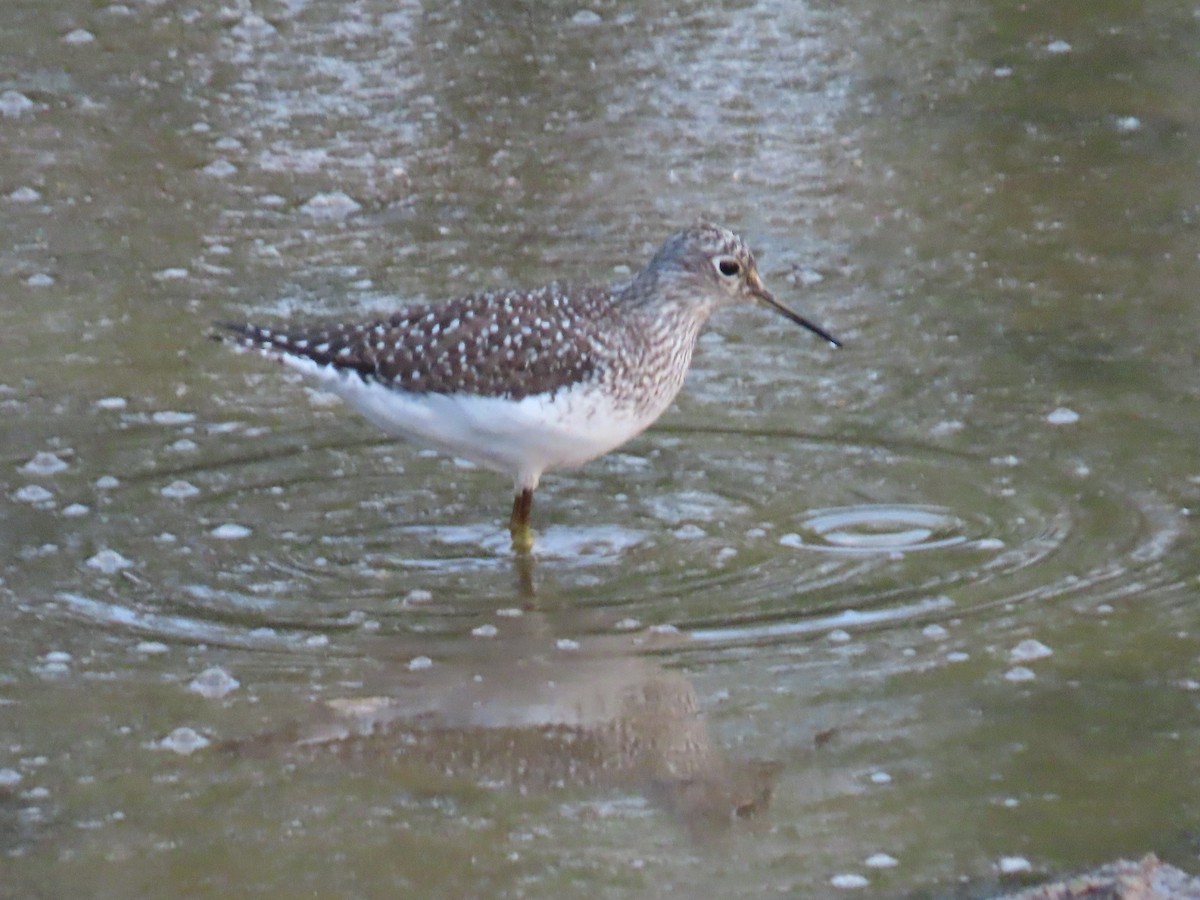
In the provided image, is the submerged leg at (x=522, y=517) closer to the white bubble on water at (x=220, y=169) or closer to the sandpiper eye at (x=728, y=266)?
the sandpiper eye at (x=728, y=266)

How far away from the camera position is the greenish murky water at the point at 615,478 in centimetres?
441

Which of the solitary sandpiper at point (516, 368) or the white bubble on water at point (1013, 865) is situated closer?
the white bubble on water at point (1013, 865)

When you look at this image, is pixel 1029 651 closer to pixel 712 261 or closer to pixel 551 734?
pixel 551 734

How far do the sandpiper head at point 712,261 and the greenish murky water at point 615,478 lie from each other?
0.50 metres

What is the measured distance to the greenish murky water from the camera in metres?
4.41

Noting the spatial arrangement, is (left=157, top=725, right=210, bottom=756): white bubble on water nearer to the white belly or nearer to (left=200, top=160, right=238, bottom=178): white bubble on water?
the white belly

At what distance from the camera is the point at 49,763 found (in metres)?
4.62

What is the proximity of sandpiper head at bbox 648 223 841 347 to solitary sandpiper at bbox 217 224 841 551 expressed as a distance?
82mm

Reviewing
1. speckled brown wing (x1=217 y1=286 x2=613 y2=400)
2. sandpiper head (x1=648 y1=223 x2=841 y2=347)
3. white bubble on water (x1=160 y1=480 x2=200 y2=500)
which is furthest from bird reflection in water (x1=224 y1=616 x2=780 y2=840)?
sandpiper head (x1=648 y1=223 x2=841 y2=347)

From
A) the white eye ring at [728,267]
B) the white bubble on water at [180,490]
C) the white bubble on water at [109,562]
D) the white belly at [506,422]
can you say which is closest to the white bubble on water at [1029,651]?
the white belly at [506,422]

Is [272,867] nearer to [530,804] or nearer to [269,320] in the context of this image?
[530,804]

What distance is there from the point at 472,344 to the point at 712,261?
2.71 feet

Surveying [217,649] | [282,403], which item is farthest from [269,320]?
[217,649]

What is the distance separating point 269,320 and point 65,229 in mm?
1326
